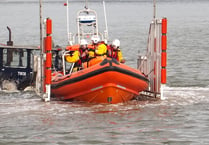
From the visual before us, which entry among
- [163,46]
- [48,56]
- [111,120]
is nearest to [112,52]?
[163,46]

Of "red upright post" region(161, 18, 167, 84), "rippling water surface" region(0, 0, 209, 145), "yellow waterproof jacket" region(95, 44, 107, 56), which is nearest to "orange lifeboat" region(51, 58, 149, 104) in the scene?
"rippling water surface" region(0, 0, 209, 145)

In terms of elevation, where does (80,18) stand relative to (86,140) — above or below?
above

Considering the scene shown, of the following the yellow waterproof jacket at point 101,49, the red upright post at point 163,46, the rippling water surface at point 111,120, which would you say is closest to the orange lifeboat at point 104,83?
the rippling water surface at point 111,120

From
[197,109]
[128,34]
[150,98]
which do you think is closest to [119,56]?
[150,98]

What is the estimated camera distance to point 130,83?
14547mm

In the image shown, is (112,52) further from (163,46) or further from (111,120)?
(111,120)

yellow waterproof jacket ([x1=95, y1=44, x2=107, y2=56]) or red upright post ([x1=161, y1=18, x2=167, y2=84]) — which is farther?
yellow waterproof jacket ([x1=95, y1=44, x2=107, y2=56])

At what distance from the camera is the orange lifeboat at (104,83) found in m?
14.1

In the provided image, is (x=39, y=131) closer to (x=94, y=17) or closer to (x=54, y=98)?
(x=54, y=98)

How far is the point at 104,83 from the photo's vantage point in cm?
1426

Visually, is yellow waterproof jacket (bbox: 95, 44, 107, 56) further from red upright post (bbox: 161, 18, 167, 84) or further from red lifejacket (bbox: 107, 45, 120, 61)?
red upright post (bbox: 161, 18, 167, 84)

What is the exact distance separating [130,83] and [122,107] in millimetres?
536

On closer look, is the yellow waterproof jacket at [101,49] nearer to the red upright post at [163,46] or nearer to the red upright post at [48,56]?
the red upright post at [48,56]

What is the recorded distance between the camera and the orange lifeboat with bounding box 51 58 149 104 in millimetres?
14125
